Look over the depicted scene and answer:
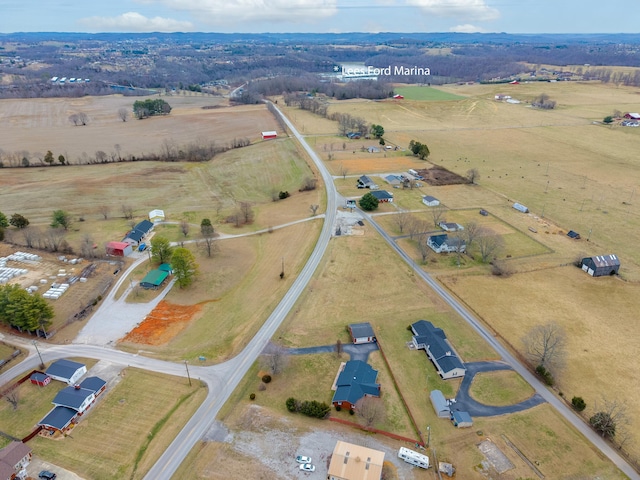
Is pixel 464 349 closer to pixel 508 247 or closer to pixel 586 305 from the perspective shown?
pixel 586 305

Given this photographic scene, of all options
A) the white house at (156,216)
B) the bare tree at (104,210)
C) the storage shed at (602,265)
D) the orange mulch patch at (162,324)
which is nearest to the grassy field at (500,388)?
the storage shed at (602,265)

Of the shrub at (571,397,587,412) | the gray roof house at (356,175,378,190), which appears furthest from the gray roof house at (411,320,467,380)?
the gray roof house at (356,175,378,190)

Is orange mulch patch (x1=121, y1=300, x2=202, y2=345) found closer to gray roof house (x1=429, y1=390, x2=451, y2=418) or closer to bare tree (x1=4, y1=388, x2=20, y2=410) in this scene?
bare tree (x1=4, y1=388, x2=20, y2=410)

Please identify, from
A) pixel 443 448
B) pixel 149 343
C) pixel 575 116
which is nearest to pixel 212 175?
pixel 149 343

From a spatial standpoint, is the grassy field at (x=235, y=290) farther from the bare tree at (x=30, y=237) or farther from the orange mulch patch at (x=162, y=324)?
the bare tree at (x=30, y=237)

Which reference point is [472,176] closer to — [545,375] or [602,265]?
[602,265]
